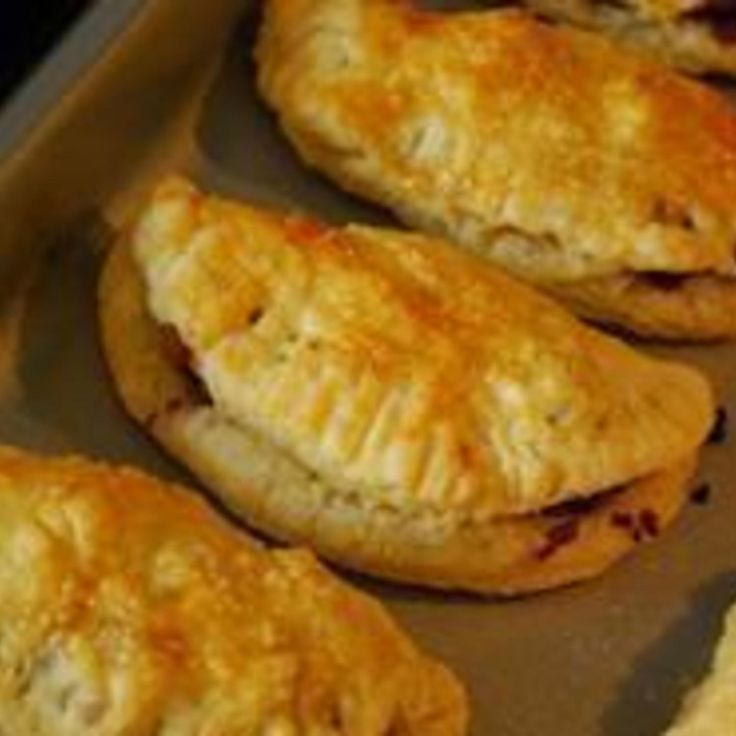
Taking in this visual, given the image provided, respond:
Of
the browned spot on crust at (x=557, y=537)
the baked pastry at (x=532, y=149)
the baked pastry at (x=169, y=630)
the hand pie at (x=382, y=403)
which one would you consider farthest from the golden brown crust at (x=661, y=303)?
the baked pastry at (x=169, y=630)

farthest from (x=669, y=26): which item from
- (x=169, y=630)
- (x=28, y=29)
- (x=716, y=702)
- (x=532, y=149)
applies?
(x=169, y=630)

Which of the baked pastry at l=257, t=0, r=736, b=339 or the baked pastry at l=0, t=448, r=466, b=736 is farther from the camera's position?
the baked pastry at l=257, t=0, r=736, b=339

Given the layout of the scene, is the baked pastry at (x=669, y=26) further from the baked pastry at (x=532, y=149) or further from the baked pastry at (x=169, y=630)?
the baked pastry at (x=169, y=630)

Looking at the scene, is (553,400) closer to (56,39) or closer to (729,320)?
(729,320)

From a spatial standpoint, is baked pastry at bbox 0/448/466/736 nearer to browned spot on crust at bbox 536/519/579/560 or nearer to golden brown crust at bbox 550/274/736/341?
browned spot on crust at bbox 536/519/579/560

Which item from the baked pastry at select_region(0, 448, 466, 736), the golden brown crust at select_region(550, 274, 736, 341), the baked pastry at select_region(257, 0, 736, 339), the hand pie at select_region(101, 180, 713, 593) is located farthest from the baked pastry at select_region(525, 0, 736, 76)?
the baked pastry at select_region(0, 448, 466, 736)

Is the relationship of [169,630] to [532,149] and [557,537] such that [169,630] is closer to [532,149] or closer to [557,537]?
[557,537]
